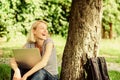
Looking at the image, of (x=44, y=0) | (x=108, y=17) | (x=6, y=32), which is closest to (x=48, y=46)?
(x=6, y=32)

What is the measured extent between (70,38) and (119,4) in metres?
18.4

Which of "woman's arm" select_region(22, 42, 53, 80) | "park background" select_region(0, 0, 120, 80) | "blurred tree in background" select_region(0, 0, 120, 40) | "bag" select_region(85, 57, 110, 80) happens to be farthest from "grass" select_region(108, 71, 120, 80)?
"blurred tree in background" select_region(0, 0, 120, 40)

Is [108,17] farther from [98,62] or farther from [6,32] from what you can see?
[98,62]

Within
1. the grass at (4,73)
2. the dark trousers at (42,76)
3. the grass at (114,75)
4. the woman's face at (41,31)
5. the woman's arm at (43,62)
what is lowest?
the grass at (114,75)

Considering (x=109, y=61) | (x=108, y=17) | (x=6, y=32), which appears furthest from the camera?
(x=108, y=17)

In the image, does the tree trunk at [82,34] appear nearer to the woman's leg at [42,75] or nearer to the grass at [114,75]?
the woman's leg at [42,75]

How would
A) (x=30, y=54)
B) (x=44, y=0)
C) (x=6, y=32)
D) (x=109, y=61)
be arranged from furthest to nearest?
(x=44, y=0) < (x=6, y=32) < (x=109, y=61) < (x=30, y=54)

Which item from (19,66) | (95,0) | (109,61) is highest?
(95,0)

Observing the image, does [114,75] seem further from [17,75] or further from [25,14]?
[25,14]

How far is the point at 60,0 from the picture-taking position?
19.5 meters

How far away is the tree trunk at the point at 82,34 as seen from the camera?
5582mm

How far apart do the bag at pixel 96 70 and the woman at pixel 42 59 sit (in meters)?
0.52

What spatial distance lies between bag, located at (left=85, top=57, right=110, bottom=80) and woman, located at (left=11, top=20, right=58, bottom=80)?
520 millimetres

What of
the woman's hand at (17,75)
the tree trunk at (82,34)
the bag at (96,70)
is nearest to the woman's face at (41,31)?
the tree trunk at (82,34)
